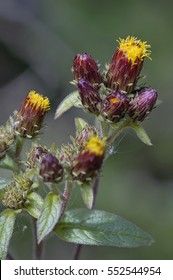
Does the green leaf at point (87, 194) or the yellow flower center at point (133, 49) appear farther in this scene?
the yellow flower center at point (133, 49)

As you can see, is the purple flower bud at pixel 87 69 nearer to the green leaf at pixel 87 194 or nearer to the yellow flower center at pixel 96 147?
the yellow flower center at pixel 96 147

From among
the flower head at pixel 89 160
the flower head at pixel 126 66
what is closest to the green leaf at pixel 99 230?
the flower head at pixel 89 160

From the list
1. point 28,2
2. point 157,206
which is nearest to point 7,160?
point 157,206

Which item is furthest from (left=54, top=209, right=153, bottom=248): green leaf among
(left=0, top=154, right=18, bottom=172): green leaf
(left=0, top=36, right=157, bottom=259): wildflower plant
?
(left=0, top=154, right=18, bottom=172): green leaf

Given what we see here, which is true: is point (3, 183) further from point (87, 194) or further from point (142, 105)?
point (142, 105)

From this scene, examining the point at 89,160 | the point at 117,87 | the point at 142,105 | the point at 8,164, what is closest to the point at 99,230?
the point at 89,160

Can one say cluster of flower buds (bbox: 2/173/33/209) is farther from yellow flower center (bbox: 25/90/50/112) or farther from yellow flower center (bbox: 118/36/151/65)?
yellow flower center (bbox: 118/36/151/65)
